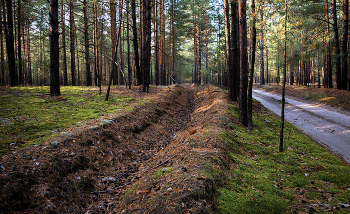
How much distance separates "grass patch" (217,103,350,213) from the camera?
129 inches

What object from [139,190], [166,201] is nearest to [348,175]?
[166,201]

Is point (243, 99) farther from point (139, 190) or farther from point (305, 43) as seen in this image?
point (139, 190)

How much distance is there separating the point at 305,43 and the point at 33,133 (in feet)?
29.6

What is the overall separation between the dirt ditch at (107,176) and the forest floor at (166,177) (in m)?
0.02

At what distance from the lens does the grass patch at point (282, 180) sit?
10.7 ft

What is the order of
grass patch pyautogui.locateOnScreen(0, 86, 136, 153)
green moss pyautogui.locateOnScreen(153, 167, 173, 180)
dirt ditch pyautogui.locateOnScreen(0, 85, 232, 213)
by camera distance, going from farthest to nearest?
grass patch pyautogui.locateOnScreen(0, 86, 136, 153)
green moss pyautogui.locateOnScreen(153, 167, 173, 180)
dirt ditch pyautogui.locateOnScreen(0, 85, 232, 213)

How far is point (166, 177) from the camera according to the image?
3.88m

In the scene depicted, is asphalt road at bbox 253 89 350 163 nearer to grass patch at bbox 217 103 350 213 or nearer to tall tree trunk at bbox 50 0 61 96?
grass patch at bbox 217 103 350 213

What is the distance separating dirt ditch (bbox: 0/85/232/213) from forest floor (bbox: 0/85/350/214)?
2cm

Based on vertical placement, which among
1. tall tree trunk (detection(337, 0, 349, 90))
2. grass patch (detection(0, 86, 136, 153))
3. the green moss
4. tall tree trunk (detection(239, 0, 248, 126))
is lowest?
the green moss

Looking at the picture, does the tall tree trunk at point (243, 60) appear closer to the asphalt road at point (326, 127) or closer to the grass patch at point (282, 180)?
the grass patch at point (282, 180)

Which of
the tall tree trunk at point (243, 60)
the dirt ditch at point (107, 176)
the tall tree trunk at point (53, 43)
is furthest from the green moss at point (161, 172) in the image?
the tall tree trunk at point (53, 43)

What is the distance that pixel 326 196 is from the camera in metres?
3.69

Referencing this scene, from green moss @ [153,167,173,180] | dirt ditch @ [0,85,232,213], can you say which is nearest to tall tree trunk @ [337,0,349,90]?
dirt ditch @ [0,85,232,213]
